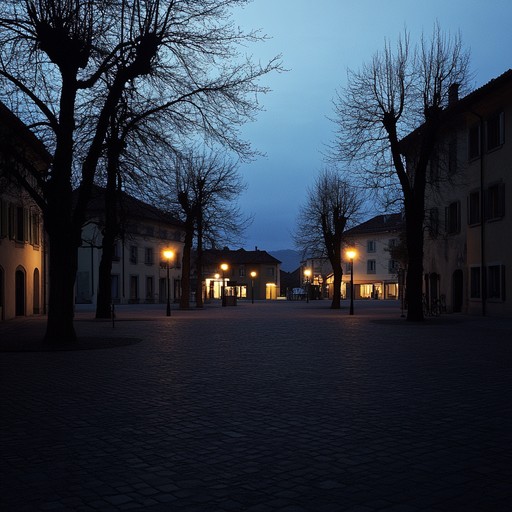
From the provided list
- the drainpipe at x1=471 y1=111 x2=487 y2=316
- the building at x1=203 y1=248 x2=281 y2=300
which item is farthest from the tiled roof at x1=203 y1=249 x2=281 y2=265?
the drainpipe at x1=471 y1=111 x2=487 y2=316

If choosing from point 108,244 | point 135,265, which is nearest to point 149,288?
point 135,265

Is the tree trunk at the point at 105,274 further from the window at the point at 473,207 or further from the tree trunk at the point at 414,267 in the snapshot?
the window at the point at 473,207

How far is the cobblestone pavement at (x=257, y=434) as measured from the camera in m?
4.57

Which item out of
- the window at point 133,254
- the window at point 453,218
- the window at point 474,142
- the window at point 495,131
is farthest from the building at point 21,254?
the window at point 133,254

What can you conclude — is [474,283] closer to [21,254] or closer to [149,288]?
[21,254]

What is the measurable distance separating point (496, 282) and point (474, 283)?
2601 millimetres

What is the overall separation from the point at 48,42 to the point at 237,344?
8586mm

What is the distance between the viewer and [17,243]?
101ft

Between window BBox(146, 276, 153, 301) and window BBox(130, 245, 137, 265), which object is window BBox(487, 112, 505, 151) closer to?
window BBox(130, 245, 137, 265)

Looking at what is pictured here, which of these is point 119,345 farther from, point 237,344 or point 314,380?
point 314,380

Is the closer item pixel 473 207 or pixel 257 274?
pixel 473 207

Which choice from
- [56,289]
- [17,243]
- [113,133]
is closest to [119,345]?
[56,289]

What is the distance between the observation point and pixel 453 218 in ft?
115

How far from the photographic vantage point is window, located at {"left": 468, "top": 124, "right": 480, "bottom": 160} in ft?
104
